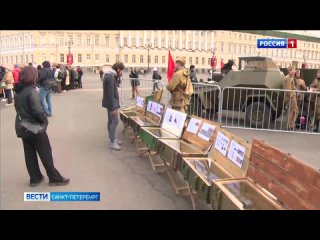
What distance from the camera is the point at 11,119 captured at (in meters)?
10.2

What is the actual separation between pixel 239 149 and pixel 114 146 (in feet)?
11.0

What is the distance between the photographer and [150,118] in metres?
7.27

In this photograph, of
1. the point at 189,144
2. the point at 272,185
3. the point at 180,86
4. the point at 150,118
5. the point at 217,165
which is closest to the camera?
the point at 272,185

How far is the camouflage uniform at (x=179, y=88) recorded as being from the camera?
262 inches

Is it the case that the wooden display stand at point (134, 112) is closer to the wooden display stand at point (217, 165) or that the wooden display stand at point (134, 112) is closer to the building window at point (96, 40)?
the wooden display stand at point (217, 165)

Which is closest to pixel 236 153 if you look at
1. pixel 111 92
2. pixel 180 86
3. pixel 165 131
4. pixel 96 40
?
pixel 165 131

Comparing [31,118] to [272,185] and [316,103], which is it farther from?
[316,103]

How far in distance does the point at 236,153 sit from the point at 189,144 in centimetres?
127

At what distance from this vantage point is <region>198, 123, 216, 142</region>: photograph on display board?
482cm

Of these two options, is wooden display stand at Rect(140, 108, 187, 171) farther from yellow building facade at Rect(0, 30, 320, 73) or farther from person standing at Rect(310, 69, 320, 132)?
yellow building facade at Rect(0, 30, 320, 73)

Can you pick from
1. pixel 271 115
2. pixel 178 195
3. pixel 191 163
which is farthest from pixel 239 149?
pixel 271 115

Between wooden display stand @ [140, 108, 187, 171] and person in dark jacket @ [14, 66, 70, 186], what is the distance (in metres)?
1.62

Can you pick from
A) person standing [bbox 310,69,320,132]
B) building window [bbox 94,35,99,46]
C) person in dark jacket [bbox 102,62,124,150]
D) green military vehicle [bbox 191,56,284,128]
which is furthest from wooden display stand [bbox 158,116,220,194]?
building window [bbox 94,35,99,46]
